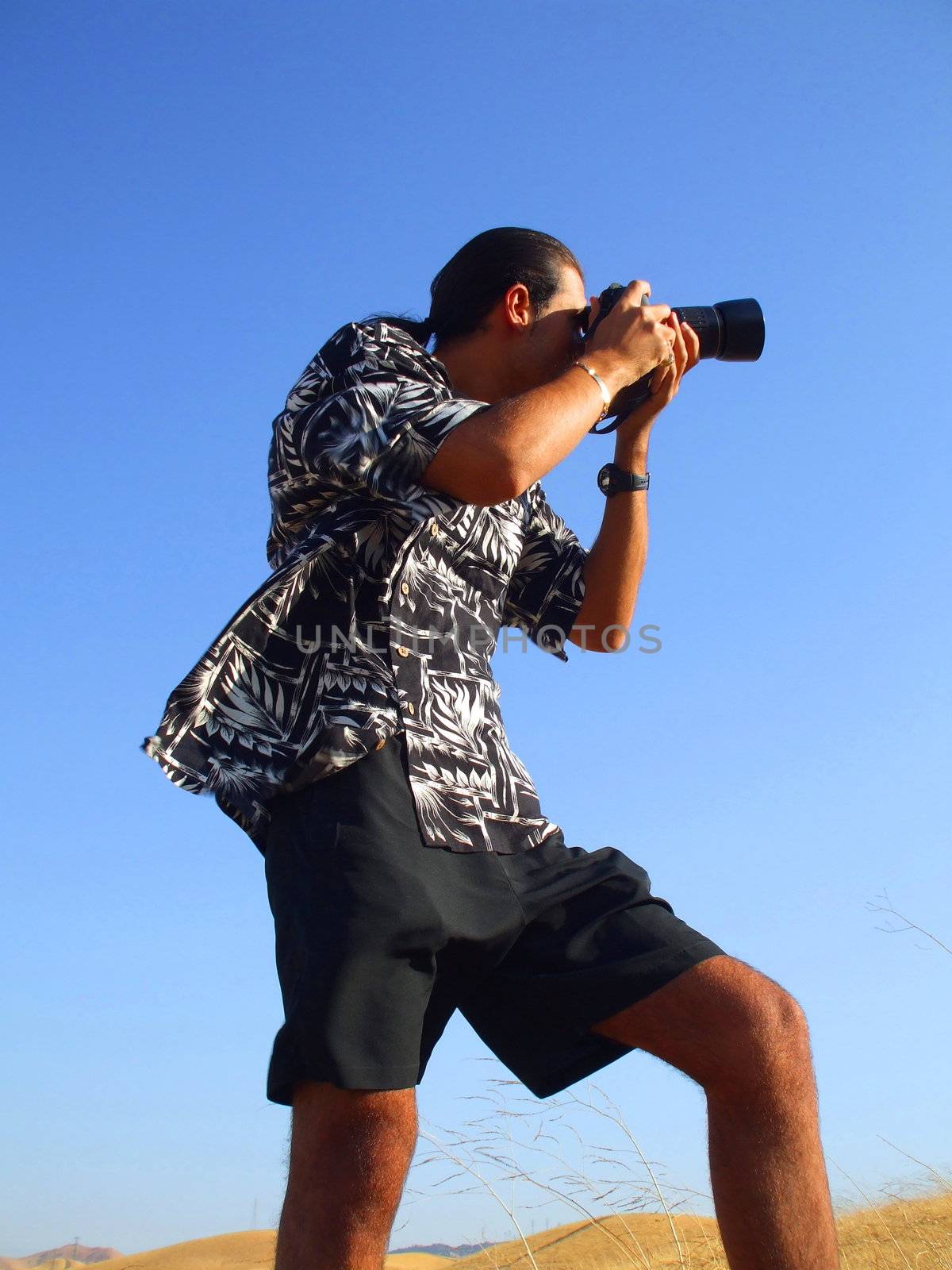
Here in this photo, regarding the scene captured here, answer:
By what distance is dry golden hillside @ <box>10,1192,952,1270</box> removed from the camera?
3.96m

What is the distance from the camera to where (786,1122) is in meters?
1.70

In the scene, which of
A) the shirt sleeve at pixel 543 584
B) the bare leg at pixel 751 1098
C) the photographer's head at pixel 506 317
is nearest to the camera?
the bare leg at pixel 751 1098

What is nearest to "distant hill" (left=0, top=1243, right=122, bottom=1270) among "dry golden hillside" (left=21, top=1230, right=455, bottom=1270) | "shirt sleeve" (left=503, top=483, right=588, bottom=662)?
"dry golden hillside" (left=21, top=1230, right=455, bottom=1270)

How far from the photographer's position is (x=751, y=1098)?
172 centimetres

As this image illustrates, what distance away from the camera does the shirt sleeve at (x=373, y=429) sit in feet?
5.87

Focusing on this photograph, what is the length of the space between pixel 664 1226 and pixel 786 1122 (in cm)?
837

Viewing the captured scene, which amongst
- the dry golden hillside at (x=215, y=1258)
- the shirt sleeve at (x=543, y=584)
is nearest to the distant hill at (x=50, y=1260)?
the dry golden hillside at (x=215, y=1258)

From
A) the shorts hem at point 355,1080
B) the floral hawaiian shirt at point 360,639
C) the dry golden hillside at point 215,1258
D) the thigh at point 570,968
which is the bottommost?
the dry golden hillside at point 215,1258

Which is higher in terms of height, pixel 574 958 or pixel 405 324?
pixel 405 324

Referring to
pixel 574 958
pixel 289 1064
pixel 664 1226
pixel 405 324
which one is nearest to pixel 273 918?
pixel 289 1064

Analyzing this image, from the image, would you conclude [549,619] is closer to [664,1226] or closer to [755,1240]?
[755,1240]

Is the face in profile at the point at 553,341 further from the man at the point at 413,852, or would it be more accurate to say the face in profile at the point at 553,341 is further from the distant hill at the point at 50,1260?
the distant hill at the point at 50,1260

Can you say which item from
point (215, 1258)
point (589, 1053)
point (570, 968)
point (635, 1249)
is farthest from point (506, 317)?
point (215, 1258)

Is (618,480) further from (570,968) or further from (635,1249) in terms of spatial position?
(635,1249)
